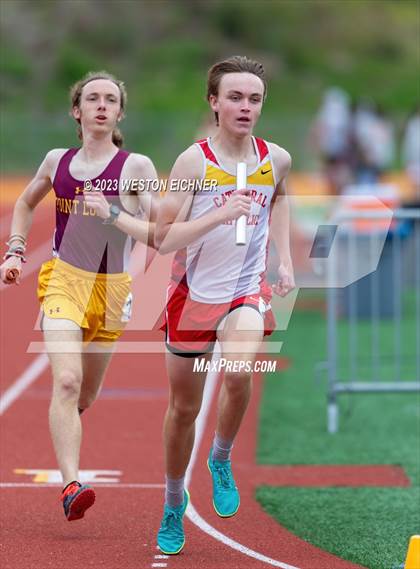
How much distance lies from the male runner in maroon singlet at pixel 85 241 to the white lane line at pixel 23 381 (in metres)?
3.84

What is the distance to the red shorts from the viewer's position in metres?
6.29

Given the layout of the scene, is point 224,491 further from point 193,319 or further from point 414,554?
point 414,554

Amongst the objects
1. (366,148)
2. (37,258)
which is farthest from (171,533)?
(366,148)

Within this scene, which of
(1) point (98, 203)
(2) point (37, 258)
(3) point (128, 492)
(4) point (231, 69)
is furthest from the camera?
(2) point (37, 258)

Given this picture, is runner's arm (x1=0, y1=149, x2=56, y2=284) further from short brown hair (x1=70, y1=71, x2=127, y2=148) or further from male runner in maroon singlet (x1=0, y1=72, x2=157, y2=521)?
short brown hair (x1=70, y1=71, x2=127, y2=148)

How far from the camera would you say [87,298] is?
22.8 feet

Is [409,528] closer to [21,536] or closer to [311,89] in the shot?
[21,536]

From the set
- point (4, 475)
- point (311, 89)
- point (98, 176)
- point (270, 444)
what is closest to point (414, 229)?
point (270, 444)

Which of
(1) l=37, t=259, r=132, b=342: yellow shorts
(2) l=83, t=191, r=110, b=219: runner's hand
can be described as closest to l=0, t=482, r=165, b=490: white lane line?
(1) l=37, t=259, r=132, b=342: yellow shorts

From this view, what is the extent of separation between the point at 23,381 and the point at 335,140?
16.1 metres

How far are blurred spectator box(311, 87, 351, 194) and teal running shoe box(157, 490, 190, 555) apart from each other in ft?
60.4

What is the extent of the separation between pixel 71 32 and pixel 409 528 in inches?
1839

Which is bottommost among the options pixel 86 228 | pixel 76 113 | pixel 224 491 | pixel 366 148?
pixel 224 491

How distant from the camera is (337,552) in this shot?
260 inches
